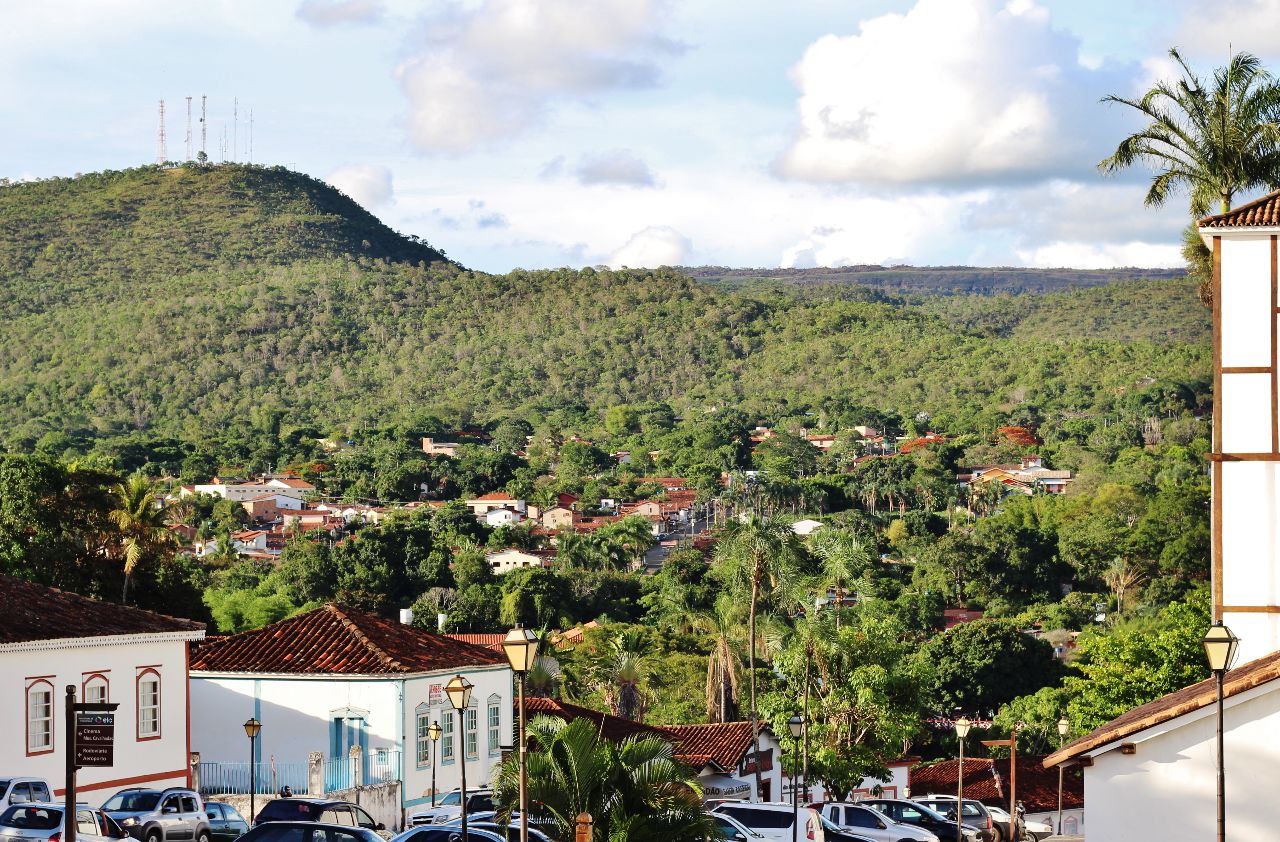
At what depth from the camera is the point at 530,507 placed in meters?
177

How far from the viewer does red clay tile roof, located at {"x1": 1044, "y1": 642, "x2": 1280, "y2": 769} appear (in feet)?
51.5

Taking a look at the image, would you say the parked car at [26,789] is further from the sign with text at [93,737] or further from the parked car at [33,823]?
the sign with text at [93,737]

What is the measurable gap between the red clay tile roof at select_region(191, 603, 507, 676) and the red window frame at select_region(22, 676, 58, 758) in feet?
18.2

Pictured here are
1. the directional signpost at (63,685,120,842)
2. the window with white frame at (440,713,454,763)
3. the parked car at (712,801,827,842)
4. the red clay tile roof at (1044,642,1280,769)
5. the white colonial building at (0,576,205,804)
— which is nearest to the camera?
the red clay tile roof at (1044,642,1280,769)

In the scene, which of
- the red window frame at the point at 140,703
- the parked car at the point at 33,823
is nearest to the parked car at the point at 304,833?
the parked car at the point at 33,823

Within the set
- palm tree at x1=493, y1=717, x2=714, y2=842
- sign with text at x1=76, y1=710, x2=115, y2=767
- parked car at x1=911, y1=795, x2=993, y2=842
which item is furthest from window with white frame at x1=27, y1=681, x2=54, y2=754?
parked car at x1=911, y1=795, x2=993, y2=842

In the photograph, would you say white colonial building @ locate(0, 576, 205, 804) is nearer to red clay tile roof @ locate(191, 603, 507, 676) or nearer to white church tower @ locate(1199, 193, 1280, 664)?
red clay tile roof @ locate(191, 603, 507, 676)

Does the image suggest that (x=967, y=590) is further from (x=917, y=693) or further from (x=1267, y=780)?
(x=1267, y=780)

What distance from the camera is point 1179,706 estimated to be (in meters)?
16.0

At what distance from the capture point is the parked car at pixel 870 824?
89.6ft

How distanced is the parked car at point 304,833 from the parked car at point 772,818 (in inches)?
271

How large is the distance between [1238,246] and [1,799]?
1670 centimetres

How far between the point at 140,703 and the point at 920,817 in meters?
14.0

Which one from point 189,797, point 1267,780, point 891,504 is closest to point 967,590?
point 891,504
